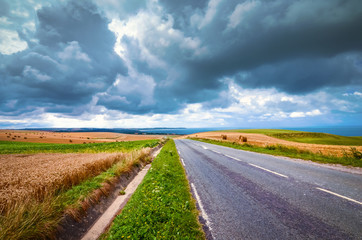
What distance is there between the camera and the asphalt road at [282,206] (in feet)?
10.6

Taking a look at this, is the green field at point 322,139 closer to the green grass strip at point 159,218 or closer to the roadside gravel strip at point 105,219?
the green grass strip at point 159,218

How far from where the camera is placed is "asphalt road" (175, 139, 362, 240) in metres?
3.25

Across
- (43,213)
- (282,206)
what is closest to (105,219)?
(43,213)

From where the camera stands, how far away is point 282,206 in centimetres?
432

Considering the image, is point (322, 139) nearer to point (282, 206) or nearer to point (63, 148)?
point (282, 206)

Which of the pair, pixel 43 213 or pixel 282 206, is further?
pixel 282 206

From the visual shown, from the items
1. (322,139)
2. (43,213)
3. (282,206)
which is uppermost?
(43,213)

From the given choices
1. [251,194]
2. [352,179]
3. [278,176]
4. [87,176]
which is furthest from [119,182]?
[352,179]

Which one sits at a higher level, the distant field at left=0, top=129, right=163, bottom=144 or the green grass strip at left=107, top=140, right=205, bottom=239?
the green grass strip at left=107, top=140, right=205, bottom=239

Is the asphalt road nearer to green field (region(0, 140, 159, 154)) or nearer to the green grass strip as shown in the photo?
the green grass strip

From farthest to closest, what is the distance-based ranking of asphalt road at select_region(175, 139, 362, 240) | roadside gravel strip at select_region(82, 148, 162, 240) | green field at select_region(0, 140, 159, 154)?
green field at select_region(0, 140, 159, 154)
roadside gravel strip at select_region(82, 148, 162, 240)
asphalt road at select_region(175, 139, 362, 240)

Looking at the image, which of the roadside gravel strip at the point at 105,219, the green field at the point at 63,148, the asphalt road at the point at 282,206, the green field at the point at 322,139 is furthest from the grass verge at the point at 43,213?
the green field at the point at 322,139

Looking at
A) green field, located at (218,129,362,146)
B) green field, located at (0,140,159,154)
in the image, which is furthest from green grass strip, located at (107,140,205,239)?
green field, located at (218,129,362,146)

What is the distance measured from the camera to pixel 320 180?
646 cm
